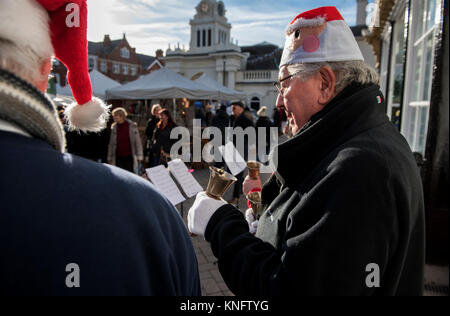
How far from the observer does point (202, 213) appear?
1.49 meters

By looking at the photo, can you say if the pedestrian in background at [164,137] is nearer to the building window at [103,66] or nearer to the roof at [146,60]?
the building window at [103,66]

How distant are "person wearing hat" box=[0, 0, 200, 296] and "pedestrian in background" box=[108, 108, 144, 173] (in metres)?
5.39

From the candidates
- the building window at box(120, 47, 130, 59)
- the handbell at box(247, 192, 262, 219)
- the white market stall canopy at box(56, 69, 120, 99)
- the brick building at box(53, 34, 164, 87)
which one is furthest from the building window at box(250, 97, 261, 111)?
the handbell at box(247, 192, 262, 219)

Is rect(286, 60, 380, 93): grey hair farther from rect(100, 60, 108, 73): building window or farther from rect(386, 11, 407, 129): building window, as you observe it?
rect(100, 60, 108, 73): building window

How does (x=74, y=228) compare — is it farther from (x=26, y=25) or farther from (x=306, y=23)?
(x=306, y=23)

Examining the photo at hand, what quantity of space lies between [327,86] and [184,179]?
168cm

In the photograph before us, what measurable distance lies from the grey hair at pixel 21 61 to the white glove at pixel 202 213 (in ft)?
3.09

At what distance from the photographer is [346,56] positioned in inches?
53.4

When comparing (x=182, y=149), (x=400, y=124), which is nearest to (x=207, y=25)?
(x=182, y=149)

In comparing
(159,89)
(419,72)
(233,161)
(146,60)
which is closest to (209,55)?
(146,60)

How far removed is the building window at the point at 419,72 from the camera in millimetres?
3678

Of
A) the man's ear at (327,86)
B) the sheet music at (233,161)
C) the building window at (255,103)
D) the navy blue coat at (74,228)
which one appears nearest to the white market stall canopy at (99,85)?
the sheet music at (233,161)

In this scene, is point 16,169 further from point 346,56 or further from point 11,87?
point 346,56

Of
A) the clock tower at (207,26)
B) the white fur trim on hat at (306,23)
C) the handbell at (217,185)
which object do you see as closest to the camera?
the white fur trim on hat at (306,23)
